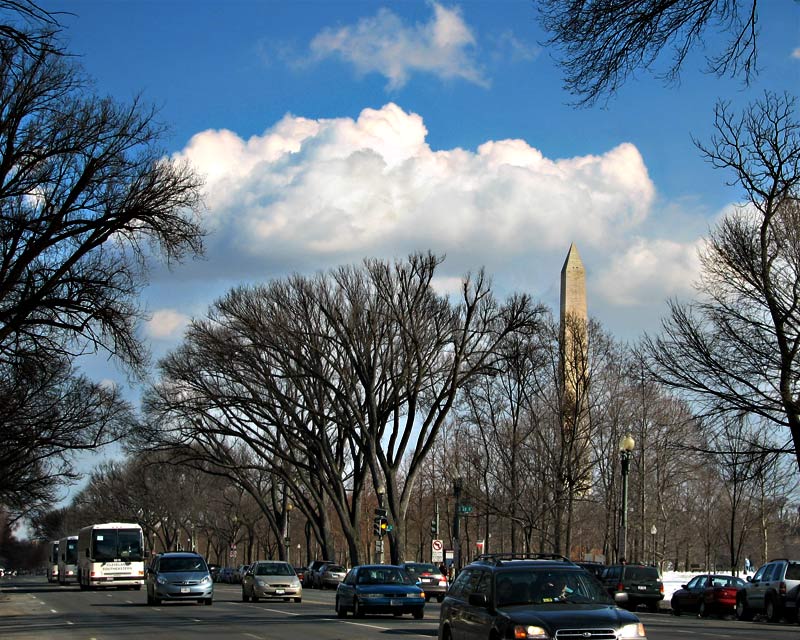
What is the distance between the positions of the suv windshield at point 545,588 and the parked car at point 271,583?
2734cm

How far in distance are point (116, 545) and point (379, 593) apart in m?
29.8

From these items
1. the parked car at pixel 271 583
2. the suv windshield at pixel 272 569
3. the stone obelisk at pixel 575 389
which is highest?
the stone obelisk at pixel 575 389

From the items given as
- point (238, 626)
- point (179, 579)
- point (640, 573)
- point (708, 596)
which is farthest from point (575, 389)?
point (238, 626)

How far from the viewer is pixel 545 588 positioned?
13266 mm

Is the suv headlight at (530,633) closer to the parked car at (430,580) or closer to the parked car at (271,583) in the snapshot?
the parked car at (271,583)

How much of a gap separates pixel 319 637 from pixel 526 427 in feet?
117

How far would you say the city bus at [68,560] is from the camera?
70.1 metres

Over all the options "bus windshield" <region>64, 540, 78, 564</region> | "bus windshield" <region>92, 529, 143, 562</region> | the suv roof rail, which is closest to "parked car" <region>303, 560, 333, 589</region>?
"bus windshield" <region>92, 529, 143, 562</region>

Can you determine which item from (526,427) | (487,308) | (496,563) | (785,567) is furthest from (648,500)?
(496,563)

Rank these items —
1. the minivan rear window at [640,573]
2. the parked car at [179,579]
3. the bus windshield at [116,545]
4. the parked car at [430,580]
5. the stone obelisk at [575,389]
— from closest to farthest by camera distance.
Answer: the parked car at [179,579] → the minivan rear window at [640,573] → the parked car at [430,580] → the stone obelisk at [575,389] → the bus windshield at [116,545]

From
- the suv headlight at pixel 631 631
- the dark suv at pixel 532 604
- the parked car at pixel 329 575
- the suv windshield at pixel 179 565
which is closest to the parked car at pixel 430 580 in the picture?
the suv windshield at pixel 179 565

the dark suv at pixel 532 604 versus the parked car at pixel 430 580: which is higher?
the dark suv at pixel 532 604

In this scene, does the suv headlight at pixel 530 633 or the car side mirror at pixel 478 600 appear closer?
the suv headlight at pixel 530 633

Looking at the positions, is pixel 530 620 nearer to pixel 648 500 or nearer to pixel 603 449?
pixel 603 449
